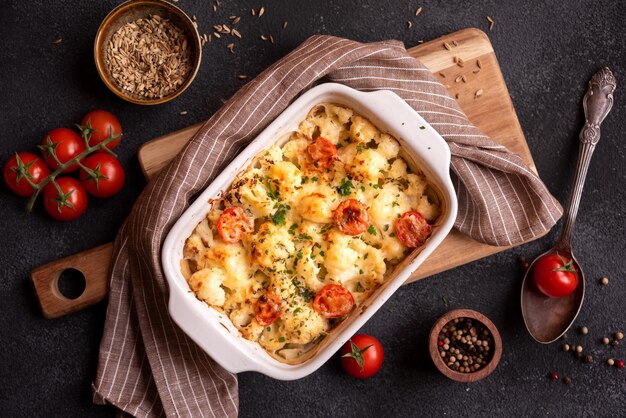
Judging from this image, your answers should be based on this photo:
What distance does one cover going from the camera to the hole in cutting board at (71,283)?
3697 millimetres

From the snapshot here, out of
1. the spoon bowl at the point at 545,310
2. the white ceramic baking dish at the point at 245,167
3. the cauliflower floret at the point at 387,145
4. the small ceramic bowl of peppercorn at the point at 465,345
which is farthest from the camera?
the spoon bowl at the point at 545,310

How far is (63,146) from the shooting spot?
3.51 meters

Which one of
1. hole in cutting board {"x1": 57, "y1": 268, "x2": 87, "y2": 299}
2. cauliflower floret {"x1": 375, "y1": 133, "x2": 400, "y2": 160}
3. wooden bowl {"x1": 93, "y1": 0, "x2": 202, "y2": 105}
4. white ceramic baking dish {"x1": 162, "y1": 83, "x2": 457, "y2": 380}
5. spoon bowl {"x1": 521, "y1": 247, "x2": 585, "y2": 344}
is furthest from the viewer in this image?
spoon bowl {"x1": 521, "y1": 247, "x2": 585, "y2": 344}

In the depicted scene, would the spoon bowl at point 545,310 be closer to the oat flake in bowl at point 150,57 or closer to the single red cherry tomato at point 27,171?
the oat flake in bowl at point 150,57

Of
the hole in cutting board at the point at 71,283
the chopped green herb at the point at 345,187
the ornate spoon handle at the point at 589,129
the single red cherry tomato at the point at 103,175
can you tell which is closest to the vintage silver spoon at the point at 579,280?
the ornate spoon handle at the point at 589,129

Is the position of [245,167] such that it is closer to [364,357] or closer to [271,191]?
[271,191]

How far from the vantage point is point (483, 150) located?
3.33 metres

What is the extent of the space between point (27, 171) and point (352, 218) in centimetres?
190

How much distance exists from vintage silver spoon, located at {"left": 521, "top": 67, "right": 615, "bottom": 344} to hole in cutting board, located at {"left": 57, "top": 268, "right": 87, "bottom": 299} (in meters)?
2.75

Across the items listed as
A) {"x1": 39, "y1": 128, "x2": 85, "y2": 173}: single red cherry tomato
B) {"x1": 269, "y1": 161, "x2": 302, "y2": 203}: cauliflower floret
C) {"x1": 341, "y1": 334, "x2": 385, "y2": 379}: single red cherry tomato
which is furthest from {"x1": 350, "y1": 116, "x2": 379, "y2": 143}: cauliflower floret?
{"x1": 39, "y1": 128, "x2": 85, "y2": 173}: single red cherry tomato

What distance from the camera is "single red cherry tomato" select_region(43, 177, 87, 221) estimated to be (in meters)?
3.50

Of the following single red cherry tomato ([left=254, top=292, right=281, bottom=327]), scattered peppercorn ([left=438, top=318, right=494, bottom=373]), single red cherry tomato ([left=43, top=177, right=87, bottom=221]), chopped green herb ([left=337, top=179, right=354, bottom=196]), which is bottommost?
scattered peppercorn ([left=438, top=318, right=494, bottom=373])

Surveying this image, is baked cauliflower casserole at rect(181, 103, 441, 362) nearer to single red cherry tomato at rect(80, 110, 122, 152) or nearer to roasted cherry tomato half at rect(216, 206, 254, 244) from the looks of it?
roasted cherry tomato half at rect(216, 206, 254, 244)

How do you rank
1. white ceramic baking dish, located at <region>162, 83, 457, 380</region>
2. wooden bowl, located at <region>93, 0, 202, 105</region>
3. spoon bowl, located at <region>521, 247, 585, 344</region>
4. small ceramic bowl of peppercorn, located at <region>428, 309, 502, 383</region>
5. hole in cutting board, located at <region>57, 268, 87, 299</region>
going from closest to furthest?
white ceramic baking dish, located at <region>162, 83, 457, 380</region>, wooden bowl, located at <region>93, 0, 202, 105</region>, small ceramic bowl of peppercorn, located at <region>428, 309, 502, 383</region>, hole in cutting board, located at <region>57, 268, 87, 299</region>, spoon bowl, located at <region>521, 247, 585, 344</region>
